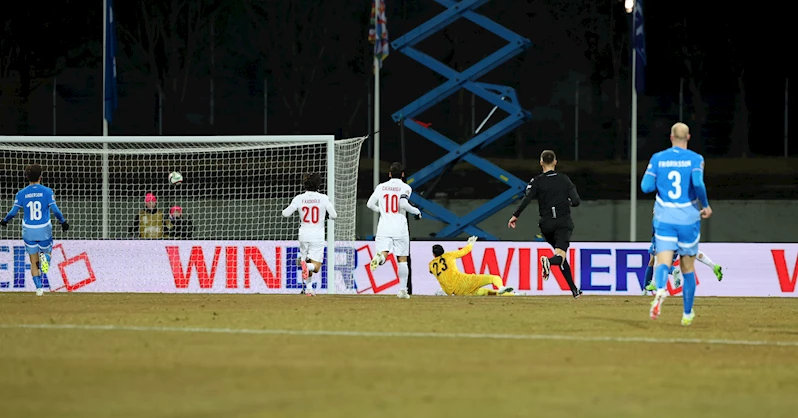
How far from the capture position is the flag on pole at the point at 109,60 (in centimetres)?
2595

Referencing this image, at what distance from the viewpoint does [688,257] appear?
40.1ft

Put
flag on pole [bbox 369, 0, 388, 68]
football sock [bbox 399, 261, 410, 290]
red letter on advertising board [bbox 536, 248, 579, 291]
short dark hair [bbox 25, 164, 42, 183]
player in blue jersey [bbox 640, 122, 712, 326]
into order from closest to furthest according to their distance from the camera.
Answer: player in blue jersey [bbox 640, 122, 712, 326] → short dark hair [bbox 25, 164, 42, 183] → football sock [bbox 399, 261, 410, 290] → red letter on advertising board [bbox 536, 248, 579, 291] → flag on pole [bbox 369, 0, 388, 68]

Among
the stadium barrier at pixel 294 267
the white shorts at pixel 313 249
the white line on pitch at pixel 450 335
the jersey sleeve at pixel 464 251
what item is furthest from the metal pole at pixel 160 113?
the white line on pitch at pixel 450 335

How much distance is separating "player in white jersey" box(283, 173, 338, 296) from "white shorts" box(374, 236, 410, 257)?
80 cm

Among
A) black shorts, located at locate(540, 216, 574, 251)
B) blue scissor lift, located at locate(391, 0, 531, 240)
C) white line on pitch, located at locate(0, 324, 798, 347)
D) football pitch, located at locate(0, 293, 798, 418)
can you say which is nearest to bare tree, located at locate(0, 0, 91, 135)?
blue scissor lift, located at locate(391, 0, 531, 240)

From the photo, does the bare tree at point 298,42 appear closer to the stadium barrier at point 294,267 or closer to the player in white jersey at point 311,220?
the stadium barrier at point 294,267

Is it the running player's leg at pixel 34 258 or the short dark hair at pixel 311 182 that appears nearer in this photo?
the running player's leg at pixel 34 258

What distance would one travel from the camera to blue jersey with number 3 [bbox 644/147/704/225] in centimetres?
1198

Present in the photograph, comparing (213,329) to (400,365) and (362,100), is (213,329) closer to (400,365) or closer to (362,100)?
(400,365)

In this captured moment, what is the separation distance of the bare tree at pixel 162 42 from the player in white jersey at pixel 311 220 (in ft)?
83.6

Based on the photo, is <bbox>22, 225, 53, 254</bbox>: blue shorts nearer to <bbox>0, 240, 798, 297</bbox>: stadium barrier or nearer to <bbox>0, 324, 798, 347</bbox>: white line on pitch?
<bbox>0, 240, 798, 297</bbox>: stadium barrier

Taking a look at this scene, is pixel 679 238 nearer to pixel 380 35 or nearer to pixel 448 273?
pixel 448 273


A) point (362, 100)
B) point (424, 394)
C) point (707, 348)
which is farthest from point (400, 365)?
point (362, 100)

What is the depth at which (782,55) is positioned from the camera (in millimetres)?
44125
